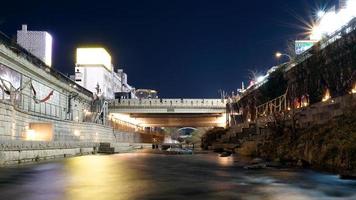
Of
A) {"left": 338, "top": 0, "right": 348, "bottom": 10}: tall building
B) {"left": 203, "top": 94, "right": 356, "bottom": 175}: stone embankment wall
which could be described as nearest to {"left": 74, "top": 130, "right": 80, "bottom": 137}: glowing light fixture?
{"left": 203, "top": 94, "right": 356, "bottom": 175}: stone embankment wall

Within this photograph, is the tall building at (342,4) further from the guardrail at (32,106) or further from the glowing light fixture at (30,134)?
the glowing light fixture at (30,134)

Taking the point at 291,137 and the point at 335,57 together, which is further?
the point at 335,57

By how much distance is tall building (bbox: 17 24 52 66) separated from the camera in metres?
111

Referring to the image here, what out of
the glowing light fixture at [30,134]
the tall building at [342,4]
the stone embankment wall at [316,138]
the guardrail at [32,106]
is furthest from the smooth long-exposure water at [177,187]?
the tall building at [342,4]

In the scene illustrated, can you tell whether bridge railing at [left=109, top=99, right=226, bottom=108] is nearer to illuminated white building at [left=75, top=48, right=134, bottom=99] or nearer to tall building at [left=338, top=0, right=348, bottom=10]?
tall building at [left=338, top=0, right=348, bottom=10]

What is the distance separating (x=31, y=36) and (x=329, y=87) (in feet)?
291

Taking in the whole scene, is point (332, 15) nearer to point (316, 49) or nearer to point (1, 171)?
point (316, 49)

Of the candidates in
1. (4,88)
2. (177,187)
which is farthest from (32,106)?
(177,187)

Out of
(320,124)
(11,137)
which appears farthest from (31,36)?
(320,124)

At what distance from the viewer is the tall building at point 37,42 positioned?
111250 mm

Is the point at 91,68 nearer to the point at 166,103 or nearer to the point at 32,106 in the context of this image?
the point at 166,103

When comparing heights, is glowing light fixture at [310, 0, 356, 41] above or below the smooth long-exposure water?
above

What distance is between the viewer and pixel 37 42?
11244cm

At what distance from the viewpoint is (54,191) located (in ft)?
59.4
